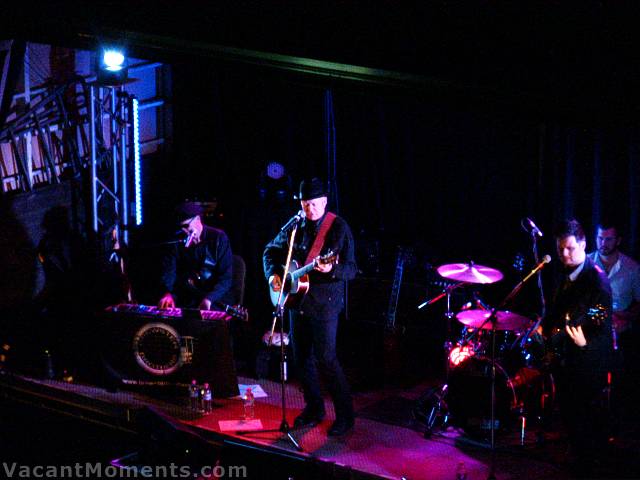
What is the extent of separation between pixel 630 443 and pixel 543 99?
11.1 feet

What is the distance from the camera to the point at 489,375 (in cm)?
623

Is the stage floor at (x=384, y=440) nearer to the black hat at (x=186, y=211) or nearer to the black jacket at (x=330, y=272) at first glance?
the black jacket at (x=330, y=272)

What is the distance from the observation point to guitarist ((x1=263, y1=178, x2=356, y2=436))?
→ 6234 millimetres

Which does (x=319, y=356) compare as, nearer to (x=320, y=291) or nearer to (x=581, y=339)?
(x=320, y=291)

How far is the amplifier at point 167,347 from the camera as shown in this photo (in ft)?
23.5

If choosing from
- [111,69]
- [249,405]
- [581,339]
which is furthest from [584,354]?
[111,69]

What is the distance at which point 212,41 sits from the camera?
16.9 feet

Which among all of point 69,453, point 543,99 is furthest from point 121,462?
point 543,99

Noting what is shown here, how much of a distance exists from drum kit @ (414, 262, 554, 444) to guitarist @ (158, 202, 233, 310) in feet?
7.64

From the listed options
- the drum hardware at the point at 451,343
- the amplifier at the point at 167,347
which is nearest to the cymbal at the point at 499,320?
the drum hardware at the point at 451,343

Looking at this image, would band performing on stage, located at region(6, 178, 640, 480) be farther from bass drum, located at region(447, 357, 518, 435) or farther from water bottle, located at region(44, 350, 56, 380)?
water bottle, located at region(44, 350, 56, 380)

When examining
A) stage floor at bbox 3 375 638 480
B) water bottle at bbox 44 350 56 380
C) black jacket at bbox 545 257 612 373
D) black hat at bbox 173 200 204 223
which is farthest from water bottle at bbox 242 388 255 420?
black jacket at bbox 545 257 612 373

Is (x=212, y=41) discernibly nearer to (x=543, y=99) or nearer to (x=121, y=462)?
(x=543, y=99)

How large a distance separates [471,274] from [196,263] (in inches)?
111
